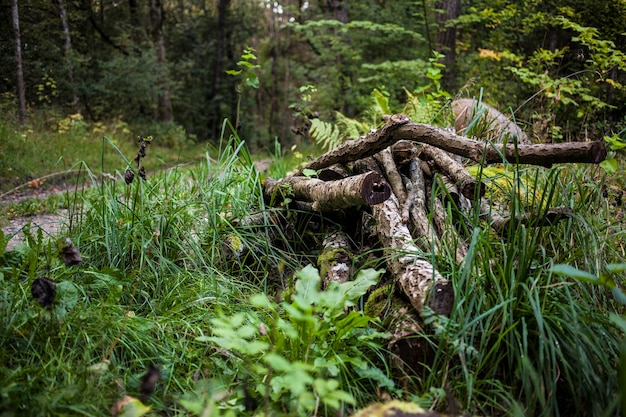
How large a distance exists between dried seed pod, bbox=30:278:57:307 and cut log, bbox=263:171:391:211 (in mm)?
1699

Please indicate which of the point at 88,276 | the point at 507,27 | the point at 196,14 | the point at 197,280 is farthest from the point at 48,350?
the point at 196,14

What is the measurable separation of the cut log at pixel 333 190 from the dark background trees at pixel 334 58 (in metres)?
1.11

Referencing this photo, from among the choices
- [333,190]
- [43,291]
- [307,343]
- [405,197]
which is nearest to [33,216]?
[43,291]

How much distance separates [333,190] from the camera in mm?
2994

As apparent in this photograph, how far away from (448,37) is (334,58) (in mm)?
3780

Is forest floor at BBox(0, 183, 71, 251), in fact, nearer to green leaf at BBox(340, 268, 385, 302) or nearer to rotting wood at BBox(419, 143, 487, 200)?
green leaf at BBox(340, 268, 385, 302)

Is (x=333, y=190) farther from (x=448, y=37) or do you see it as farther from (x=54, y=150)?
(x=54, y=150)

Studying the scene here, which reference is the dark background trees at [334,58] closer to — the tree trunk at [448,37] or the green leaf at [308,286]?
the tree trunk at [448,37]

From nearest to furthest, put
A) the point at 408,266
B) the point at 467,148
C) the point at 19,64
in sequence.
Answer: the point at 408,266 → the point at 467,148 → the point at 19,64

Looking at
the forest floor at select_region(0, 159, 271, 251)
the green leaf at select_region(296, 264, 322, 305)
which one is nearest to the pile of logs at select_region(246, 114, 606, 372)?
the green leaf at select_region(296, 264, 322, 305)

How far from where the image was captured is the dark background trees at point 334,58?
5.63 meters

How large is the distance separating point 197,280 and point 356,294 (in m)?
1.34

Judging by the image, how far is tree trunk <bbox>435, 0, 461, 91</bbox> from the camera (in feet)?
29.1

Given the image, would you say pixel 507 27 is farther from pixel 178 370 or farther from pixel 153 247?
pixel 178 370
